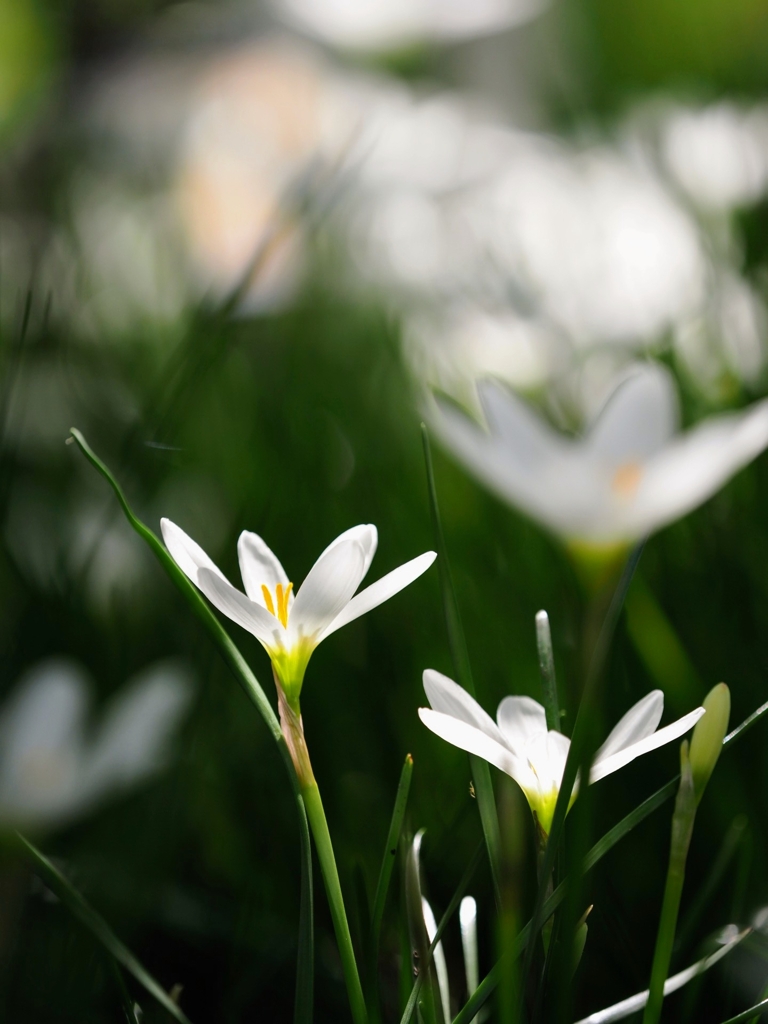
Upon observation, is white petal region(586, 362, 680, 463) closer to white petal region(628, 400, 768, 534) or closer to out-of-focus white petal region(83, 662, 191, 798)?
white petal region(628, 400, 768, 534)

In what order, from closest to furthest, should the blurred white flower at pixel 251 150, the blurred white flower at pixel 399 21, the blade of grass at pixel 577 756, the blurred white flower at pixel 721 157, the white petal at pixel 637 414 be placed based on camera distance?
the blade of grass at pixel 577 756, the white petal at pixel 637 414, the blurred white flower at pixel 721 157, the blurred white flower at pixel 251 150, the blurred white flower at pixel 399 21

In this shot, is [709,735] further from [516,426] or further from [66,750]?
[66,750]

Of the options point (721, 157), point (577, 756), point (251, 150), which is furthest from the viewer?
point (251, 150)

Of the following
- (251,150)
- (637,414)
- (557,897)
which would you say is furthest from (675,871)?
(251,150)

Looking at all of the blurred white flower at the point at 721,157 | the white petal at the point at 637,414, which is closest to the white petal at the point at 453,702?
the white petal at the point at 637,414

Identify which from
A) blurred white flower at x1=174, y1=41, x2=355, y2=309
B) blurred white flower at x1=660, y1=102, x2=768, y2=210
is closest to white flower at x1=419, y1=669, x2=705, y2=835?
blurred white flower at x1=660, y1=102, x2=768, y2=210

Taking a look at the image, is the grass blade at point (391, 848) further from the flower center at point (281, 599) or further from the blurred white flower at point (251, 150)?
the blurred white flower at point (251, 150)

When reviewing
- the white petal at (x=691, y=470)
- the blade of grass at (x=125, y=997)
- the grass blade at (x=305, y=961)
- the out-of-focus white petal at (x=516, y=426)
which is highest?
the white petal at (x=691, y=470)
